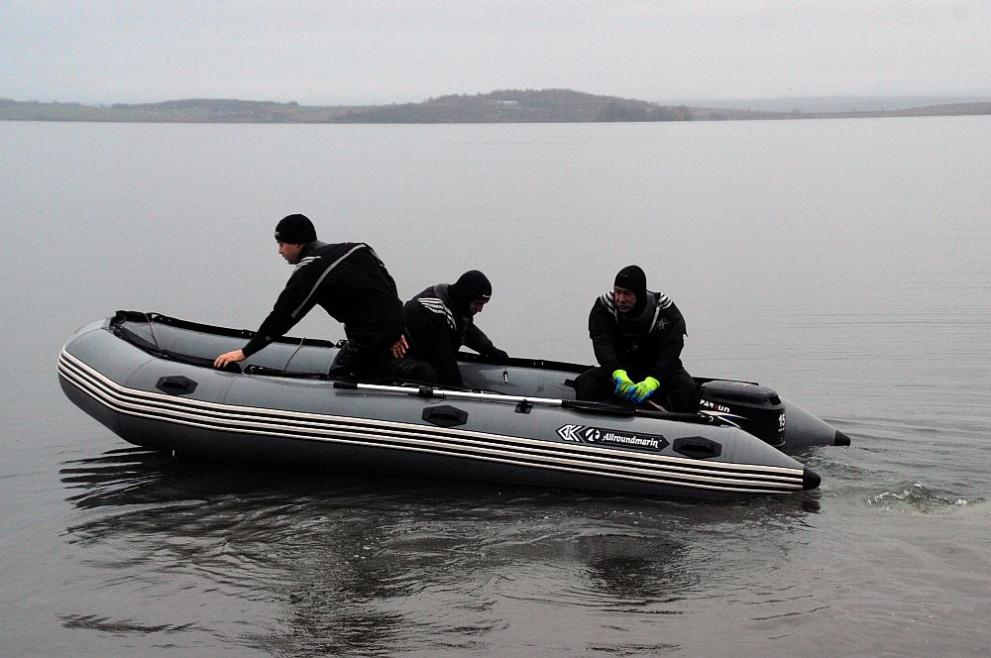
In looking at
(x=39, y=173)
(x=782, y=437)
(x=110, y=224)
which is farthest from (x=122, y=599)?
(x=39, y=173)

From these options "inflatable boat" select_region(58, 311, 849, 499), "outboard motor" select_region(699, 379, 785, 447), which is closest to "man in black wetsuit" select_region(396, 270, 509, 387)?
"inflatable boat" select_region(58, 311, 849, 499)

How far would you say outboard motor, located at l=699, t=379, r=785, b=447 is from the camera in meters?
7.61

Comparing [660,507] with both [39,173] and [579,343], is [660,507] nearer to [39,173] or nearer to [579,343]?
[579,343]

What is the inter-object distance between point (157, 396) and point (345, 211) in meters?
18.8

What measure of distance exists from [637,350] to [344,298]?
1.92 metres

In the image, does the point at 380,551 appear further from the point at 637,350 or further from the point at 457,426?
the point at 637,350

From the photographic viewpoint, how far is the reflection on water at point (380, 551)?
5793 mm

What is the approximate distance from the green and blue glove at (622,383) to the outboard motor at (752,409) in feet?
1.81

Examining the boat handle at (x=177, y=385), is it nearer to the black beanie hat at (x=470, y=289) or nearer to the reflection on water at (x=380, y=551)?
the reflection on water at (x=380, y=551)

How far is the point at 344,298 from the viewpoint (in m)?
7.83

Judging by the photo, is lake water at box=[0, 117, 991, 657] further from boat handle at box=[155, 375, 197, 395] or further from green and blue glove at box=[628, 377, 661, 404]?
green and blue glove at box=[628, 377, 661, 404]

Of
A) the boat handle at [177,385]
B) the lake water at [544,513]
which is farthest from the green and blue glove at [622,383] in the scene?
the boat handle at [177,385]

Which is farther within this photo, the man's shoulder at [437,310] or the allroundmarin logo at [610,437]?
the man's shoulder at [437,310]

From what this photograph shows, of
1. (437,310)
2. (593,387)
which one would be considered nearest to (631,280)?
(593,387)
